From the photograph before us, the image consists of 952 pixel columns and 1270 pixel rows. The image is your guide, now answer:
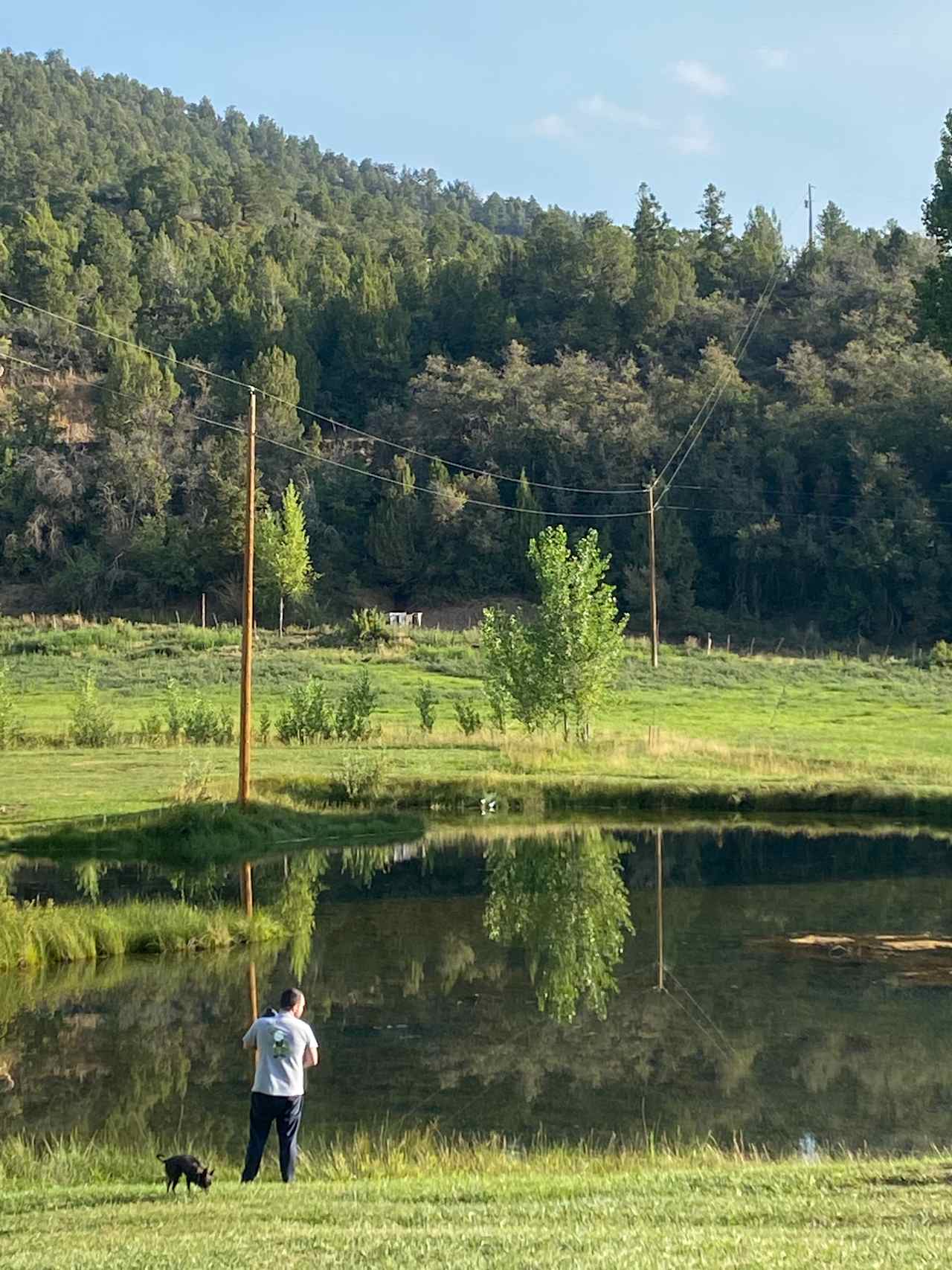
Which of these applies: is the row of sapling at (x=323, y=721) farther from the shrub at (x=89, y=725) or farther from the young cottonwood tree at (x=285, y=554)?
the young cottonwood tree at (x=285, y=554)

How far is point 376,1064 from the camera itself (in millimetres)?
17172

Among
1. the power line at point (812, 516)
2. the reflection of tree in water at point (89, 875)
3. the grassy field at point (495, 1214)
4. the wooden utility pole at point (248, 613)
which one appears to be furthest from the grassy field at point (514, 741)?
the grassy field at point (495, 1214)

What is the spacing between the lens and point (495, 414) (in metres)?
100

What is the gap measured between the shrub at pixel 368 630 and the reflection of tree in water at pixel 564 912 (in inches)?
1736

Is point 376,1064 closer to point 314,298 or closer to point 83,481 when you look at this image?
point 83,481

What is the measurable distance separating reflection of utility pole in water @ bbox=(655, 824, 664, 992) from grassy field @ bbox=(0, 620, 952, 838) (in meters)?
5.05

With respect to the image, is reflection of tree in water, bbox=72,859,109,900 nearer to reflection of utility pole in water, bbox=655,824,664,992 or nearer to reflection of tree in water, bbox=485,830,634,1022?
reflection of tree in water, bbox=485,830,634,1022

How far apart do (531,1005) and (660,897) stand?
802cm

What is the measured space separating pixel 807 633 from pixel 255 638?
32.5 meters

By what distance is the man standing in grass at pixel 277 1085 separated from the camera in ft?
39.4

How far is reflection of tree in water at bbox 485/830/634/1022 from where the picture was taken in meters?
21.0

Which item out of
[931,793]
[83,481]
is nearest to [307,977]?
[931,793]

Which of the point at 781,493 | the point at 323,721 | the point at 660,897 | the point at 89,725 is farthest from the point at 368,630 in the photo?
the point at 660,897

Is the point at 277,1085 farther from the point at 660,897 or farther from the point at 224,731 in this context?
the point at 224,731
